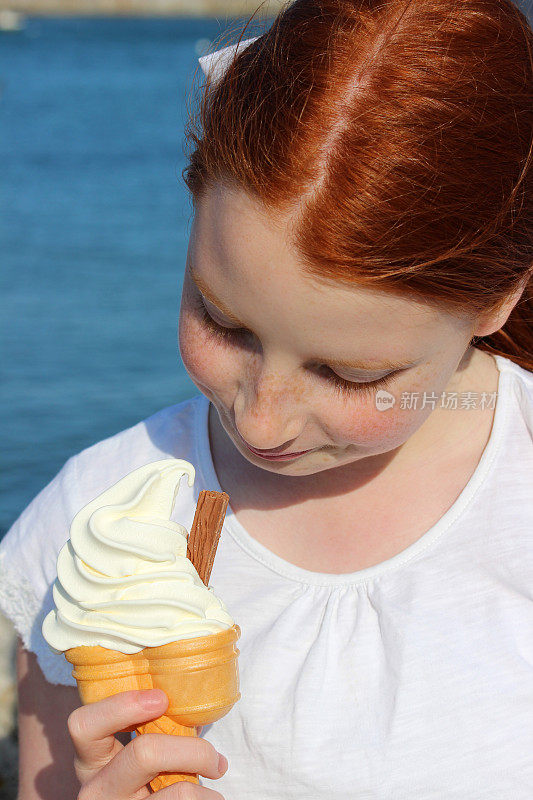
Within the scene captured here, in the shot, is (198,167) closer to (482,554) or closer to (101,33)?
(482,554)

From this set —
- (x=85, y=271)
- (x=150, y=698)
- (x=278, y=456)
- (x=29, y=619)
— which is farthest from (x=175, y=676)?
(x=85, y=271)

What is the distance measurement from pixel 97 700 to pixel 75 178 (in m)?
13.2

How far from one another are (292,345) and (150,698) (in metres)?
0.64

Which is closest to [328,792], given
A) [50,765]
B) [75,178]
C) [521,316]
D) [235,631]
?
[235,631]

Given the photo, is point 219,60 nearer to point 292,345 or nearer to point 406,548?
point 292,345

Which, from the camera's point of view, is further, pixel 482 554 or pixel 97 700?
pixel 482 554

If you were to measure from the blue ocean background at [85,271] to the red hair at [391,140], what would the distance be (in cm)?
41

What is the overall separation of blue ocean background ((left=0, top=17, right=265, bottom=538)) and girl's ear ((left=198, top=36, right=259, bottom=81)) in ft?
0.23

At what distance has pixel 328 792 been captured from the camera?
1.91 meters

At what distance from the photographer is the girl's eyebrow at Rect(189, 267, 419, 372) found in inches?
66.6

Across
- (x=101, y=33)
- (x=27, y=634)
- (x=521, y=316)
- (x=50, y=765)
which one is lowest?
(x=101, y=33)

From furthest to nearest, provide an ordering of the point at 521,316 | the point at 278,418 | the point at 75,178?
the point at 75,178 → the point at 521,316 → the point at 278,418

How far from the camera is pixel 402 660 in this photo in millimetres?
1948

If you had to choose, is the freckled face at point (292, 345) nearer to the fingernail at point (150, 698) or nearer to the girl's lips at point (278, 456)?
the girl's lips at point (278, 456)
